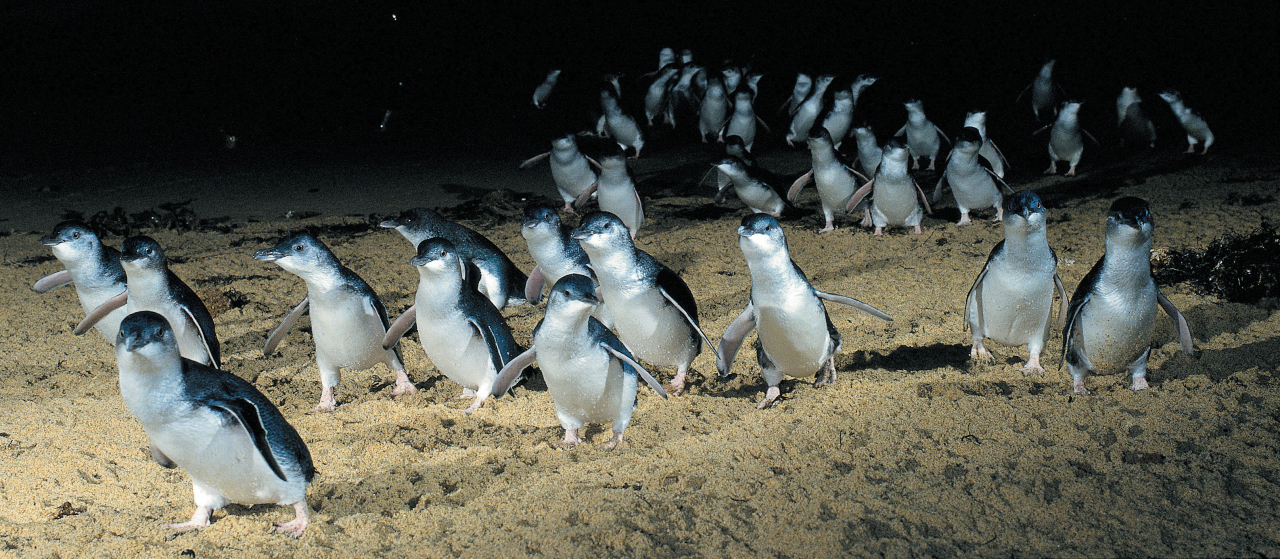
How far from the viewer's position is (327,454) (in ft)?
10.6

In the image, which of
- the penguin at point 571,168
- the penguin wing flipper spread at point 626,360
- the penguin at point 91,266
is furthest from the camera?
the penguin at point 571,168

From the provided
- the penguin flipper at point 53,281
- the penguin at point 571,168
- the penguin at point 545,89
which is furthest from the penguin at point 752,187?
the penguin at point 545,89

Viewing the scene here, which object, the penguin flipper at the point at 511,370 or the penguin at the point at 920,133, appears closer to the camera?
the penguin flipper at the point at 511,370

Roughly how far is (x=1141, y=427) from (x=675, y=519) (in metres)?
1.69

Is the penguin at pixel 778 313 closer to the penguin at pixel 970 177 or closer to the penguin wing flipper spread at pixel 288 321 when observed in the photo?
the penguin wing flipper spread at pixel 288 321

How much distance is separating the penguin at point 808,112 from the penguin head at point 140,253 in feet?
23.7

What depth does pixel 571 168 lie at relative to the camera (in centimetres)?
710

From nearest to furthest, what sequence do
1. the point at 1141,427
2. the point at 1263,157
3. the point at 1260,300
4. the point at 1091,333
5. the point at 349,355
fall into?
the point at 1141,427 < the point at 1091,333 < the point at 349,355 < the point at 1260,300 < the point at 1263,157

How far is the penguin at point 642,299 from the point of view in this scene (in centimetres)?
367

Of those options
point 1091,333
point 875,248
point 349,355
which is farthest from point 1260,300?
point 349,355

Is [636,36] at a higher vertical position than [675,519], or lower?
lower

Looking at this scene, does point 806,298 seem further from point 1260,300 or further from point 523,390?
point 1260,300

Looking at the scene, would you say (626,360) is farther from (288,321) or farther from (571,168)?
(571,168)

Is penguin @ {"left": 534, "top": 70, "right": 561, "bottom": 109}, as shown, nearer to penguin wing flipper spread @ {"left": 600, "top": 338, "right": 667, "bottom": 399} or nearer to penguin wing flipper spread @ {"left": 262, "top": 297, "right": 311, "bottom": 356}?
penguin wing flipper spread @ {"left": 262, "top": 297, "right": 311, "bottom": 356}
